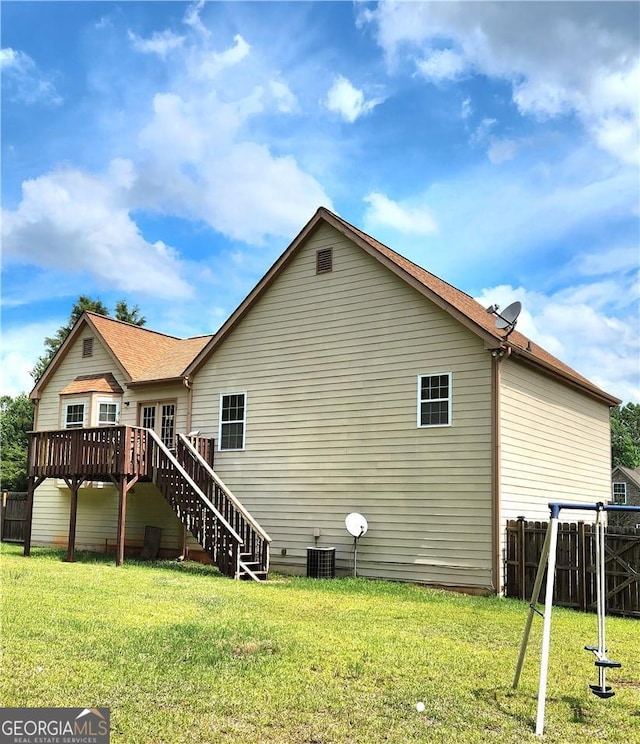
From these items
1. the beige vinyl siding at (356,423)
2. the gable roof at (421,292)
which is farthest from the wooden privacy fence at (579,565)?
the gable roof at (421,292)

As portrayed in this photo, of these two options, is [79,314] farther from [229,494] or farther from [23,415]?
[229,494]

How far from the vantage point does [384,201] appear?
16234 millimetres

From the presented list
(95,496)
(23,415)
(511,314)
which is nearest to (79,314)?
(23,415)

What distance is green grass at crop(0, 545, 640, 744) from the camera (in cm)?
494

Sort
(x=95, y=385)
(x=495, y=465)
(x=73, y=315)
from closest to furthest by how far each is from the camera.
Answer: (x=495, y=465) → (x=95, y=385) → (x=73, y=315)

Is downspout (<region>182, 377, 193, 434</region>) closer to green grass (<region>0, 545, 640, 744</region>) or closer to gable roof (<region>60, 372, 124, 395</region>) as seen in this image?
gable roof (<region>60, 372, 124, 395</region>)

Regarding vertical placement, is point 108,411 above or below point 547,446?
above

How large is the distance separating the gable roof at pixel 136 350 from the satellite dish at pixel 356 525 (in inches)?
277

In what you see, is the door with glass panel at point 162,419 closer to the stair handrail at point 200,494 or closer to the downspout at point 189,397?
the downspout at point 189,397

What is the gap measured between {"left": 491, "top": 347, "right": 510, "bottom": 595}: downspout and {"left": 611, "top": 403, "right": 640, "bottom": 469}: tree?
52891 mm

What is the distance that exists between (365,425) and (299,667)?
8.72 m

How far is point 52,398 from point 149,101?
11.6m

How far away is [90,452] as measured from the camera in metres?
16.0

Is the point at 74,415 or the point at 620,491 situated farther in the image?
the point at 620,491
